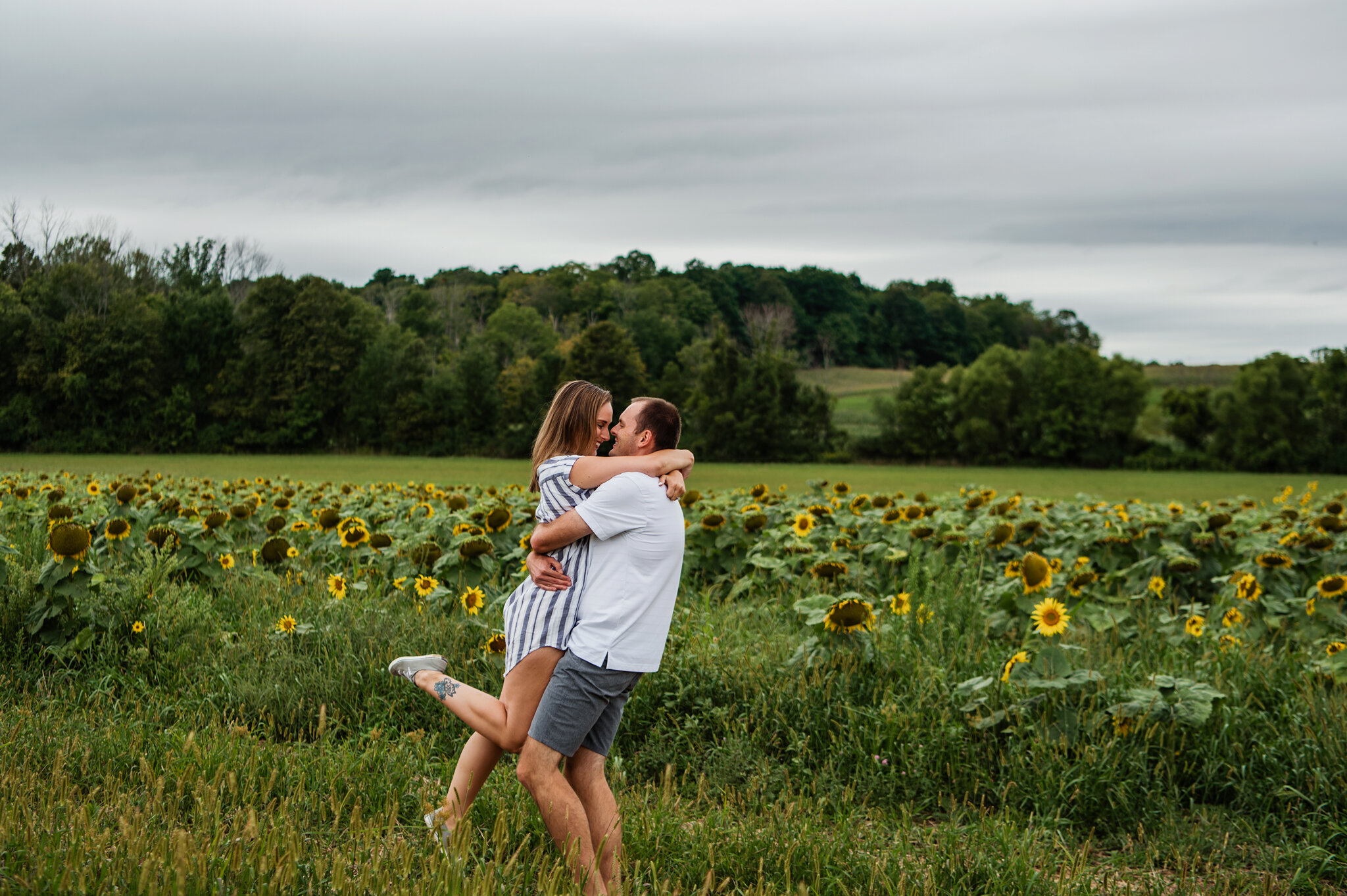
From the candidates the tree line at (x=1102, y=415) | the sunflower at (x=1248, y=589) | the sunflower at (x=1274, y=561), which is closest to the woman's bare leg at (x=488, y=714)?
the sunflower at (x=1248, y=589)

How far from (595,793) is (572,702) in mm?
374

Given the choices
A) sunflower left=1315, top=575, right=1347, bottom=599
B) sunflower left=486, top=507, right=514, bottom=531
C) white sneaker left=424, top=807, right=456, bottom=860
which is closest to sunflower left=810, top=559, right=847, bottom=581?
sunflower left=486, top=507, right=514, bottom=531

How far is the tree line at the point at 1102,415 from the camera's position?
45344 millimetres

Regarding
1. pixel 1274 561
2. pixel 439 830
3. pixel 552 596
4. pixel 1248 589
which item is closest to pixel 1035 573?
pixel 1248 589

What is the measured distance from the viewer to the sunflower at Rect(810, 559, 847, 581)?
19.3 feet

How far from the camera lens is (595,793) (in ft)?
10.4

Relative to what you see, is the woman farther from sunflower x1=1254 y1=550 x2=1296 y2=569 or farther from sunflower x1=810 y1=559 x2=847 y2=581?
sunflower x1=1254 y1=550 x2=1296 y2=569

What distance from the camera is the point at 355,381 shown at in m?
50.6

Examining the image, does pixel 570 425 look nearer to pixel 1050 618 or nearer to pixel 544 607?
pixel 544 607

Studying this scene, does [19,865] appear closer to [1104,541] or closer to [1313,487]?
[1104,541]

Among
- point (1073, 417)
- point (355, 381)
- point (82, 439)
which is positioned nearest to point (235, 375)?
point (355, 381)

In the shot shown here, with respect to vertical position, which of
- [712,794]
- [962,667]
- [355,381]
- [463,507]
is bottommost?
[712,794]

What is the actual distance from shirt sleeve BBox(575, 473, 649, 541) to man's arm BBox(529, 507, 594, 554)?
0.05 m

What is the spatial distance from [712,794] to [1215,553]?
18.3 ft
